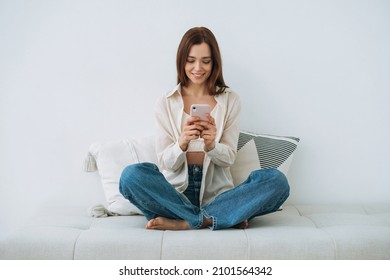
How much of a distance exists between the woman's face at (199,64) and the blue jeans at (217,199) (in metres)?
0.47

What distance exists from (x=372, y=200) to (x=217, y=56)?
3.61 feet

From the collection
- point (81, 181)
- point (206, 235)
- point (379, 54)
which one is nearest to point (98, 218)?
point (81, 181)

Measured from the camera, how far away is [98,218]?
6.68ft

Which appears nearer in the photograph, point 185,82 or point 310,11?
point 185,82

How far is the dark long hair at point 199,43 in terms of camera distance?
6.72ft

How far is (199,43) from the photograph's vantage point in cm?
205

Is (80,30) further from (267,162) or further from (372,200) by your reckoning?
(372,200)

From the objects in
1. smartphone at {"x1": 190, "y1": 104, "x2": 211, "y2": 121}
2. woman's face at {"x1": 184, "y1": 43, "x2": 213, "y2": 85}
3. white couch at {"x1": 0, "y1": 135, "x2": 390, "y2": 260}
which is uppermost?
woman's face at {"x1": 184, "y1": 43, "x2": 213, "y2": 85}

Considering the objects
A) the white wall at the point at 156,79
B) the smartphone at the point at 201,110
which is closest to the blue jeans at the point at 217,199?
the smartphone at the point at 201,110

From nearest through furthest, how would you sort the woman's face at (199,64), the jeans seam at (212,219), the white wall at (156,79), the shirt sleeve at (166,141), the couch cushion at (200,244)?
the couch cushion at (200,244), the jeans seam at (212,219), the shirt sleeve at (166,141), the woman's face at (199,64), the white wall at (156,79)

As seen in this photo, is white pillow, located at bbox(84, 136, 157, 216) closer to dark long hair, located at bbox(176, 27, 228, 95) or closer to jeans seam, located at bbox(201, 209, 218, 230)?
dark long hair, located at bbox(176, 27, 228, 95)

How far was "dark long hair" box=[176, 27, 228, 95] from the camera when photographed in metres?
2.05

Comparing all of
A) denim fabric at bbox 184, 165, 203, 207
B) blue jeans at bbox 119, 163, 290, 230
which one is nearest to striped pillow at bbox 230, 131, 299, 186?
denim fabric at bbox 184, 165, 203, 207

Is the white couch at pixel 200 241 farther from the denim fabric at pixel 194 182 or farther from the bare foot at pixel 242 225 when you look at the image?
the denim fabric at pixel 194 182
